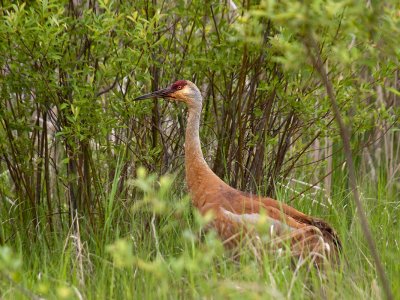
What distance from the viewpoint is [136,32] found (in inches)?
193

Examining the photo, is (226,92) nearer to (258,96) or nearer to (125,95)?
(258,96)

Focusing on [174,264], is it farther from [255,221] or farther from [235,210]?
[235,210]

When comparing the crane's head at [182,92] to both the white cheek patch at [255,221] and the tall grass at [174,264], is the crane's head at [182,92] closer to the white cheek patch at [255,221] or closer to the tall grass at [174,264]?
the tall grass at [174,264]

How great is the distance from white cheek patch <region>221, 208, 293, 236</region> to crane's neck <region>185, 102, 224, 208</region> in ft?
0.95

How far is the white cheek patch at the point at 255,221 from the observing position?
442 cm

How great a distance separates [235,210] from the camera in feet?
15.9

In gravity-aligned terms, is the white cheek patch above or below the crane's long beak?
below

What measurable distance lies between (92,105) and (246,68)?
3.21 ft

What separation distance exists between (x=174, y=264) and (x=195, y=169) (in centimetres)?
239

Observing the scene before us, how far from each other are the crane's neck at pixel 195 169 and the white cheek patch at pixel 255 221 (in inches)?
11.4

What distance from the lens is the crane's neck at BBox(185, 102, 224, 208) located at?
16.9 ft

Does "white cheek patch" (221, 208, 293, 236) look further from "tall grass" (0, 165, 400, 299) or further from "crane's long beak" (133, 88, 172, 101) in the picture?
"crane's long beak" (133, 88, 172, 101)

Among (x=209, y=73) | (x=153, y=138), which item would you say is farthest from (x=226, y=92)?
(x=153, y=138)

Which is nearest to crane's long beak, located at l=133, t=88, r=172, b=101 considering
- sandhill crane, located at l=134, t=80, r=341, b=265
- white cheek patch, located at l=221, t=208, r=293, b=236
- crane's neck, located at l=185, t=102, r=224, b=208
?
sandhill crane, located at l=134, t=80, r=341, b=265
